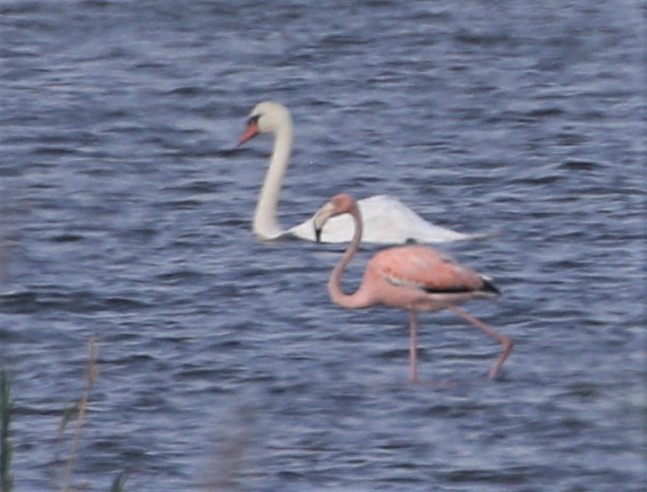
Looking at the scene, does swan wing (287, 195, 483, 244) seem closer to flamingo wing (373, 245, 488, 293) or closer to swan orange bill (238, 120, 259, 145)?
swan orange bill (238, 120, 259, 145)

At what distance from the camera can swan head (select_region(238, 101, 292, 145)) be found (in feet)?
37.6

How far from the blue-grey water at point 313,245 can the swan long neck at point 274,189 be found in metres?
0.13

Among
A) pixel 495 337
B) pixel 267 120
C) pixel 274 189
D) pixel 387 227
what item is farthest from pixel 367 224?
pixel 495 337

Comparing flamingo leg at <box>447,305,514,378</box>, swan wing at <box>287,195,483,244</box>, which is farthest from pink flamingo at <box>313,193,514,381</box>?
swan wing at <box>287,195,483,244</box>

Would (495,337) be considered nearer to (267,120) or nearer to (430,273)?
(430,273)

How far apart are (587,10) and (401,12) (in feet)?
4.52

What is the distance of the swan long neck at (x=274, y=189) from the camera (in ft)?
35.2

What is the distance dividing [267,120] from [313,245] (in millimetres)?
1096

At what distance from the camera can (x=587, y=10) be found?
17125mm

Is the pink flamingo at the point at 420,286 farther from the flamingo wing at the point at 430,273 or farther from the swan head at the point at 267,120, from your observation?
the swan head at the point at 267,120

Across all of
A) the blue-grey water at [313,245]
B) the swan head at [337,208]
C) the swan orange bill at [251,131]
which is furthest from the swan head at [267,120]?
the swan head at [337,208]

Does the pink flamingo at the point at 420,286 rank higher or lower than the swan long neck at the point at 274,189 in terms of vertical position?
lower

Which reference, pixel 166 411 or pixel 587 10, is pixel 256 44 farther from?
pixel 166 411

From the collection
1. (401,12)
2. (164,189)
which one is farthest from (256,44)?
(164,189)
